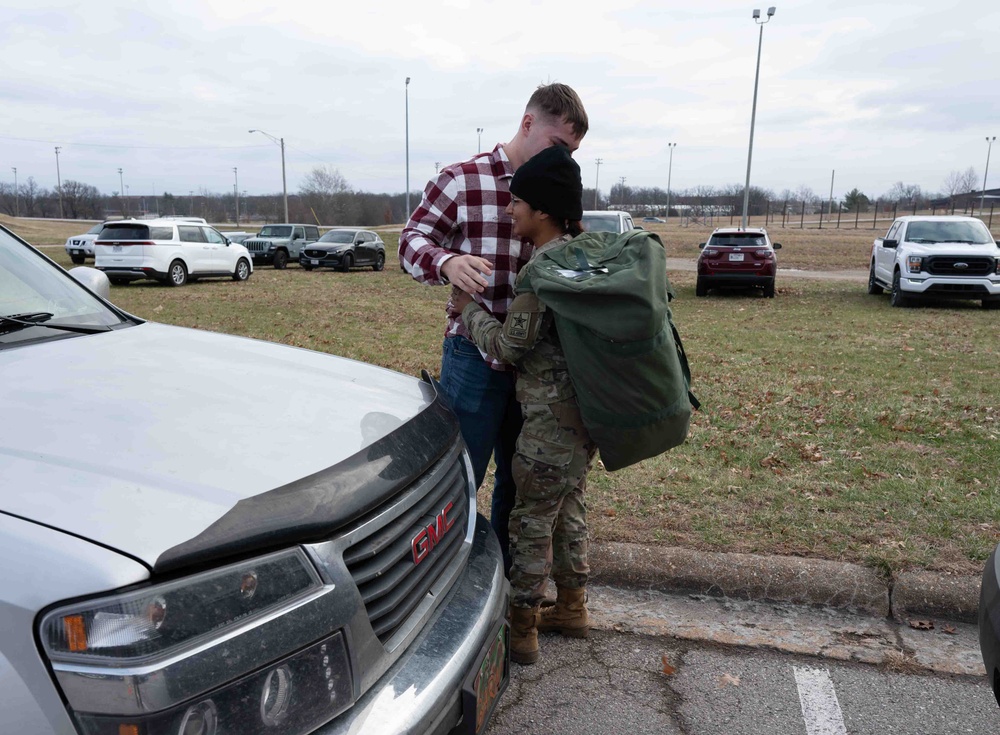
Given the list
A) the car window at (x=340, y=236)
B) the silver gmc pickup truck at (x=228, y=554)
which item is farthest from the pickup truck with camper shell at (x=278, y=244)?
the silver gmc pickup truck at (x=228, y=554)

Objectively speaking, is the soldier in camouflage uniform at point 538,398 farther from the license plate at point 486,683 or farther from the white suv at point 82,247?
the white suv at point 82,247

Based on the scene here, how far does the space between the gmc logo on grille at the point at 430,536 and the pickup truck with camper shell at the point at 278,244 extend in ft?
87.8

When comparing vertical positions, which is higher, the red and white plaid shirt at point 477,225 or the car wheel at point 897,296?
the red and white plaid shirt at point 477,225

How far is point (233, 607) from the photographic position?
135 cm

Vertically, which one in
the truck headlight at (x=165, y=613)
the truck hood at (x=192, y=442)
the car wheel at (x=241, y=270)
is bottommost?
the car wheel at (x=241, y=270)

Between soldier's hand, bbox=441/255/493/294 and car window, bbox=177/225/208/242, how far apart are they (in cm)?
1838

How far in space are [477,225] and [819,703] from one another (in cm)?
206

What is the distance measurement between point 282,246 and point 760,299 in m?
18.0

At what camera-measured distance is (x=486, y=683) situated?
1.94 metres

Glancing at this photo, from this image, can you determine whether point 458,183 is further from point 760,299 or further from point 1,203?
point 1,203

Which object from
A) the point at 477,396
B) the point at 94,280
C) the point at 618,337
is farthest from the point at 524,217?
the point at 94,280

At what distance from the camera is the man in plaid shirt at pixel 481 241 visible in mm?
2664

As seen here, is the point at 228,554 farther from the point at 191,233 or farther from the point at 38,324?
the point at 191,233

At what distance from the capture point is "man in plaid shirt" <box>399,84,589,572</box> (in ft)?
8.74
